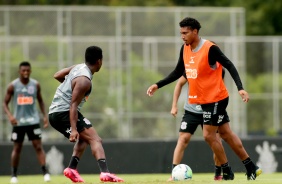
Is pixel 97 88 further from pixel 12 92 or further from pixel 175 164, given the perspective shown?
pixel 175 164

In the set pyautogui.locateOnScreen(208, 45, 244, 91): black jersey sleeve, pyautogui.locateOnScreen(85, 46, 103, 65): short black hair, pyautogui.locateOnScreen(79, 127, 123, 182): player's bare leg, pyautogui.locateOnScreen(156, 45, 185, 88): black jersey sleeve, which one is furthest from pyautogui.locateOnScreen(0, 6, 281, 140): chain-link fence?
pyautogui.locateOnScreen(208, 45, 244, 91): black jersey sleeve

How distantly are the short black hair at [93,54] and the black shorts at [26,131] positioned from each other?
4.90 metres

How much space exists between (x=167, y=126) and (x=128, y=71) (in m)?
2.05

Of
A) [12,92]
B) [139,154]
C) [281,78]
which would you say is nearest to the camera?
[12,92]

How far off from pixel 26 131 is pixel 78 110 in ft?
15.9

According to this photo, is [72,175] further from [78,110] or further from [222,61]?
[222,61]

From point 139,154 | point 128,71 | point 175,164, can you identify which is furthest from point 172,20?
point 175,164

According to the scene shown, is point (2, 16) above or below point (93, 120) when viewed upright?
above

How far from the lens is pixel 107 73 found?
96.1 ft

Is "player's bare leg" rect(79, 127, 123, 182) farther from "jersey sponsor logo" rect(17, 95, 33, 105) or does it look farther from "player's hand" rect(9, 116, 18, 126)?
"jersey sponsor logo" rect(17, 95, 33, 105)

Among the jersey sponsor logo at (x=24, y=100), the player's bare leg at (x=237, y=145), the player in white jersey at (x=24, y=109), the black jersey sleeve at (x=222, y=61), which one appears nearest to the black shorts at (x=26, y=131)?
the player in white jersey at (x=24, y=109)

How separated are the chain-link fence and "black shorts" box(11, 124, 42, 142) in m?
10.1

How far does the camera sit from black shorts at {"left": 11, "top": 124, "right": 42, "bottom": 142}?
18438 millimetres

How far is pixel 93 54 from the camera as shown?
1379 cm
